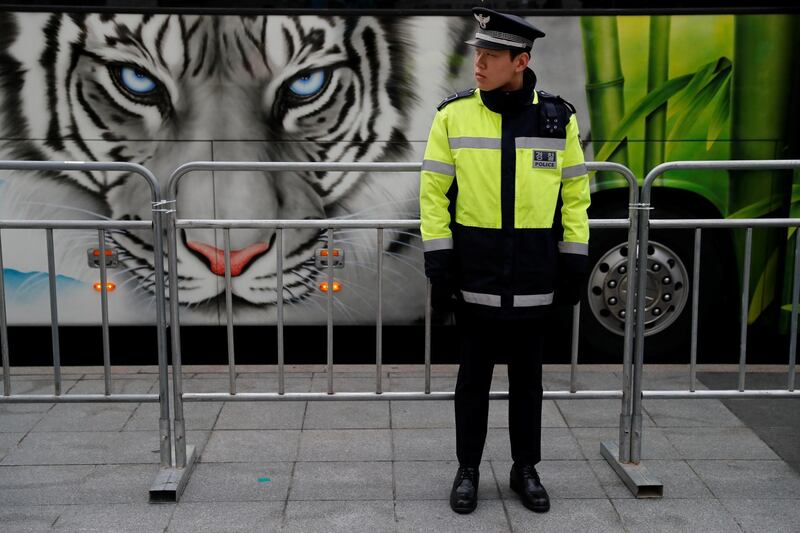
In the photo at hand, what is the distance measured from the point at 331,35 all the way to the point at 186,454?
10.6 feet

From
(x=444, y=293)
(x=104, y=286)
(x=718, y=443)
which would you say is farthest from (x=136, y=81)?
(x=718, y=443)

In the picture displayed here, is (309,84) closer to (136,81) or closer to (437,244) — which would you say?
(136,81)

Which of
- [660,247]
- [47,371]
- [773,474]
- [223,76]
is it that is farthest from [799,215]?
[47,371]

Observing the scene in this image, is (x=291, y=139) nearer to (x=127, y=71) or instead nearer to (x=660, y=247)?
(x=127, y=71)

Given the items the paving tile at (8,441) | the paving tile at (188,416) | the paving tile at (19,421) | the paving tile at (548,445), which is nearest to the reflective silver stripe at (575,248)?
the paving tile at (548,445)

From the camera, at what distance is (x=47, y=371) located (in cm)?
651

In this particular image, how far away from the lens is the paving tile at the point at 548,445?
16.3 ft

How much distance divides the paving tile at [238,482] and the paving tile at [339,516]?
0.18 meters

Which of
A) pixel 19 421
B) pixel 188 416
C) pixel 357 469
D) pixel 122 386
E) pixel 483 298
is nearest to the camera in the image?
pixel 483 298

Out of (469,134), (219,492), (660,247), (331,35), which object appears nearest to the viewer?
(469,134)

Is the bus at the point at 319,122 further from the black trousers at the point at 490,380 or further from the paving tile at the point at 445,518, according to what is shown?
the paving tile at the point at 445,518

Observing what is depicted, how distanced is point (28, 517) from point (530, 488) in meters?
2.35

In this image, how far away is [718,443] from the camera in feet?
17.0

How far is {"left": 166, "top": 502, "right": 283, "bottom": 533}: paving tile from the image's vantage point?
4125 mm
